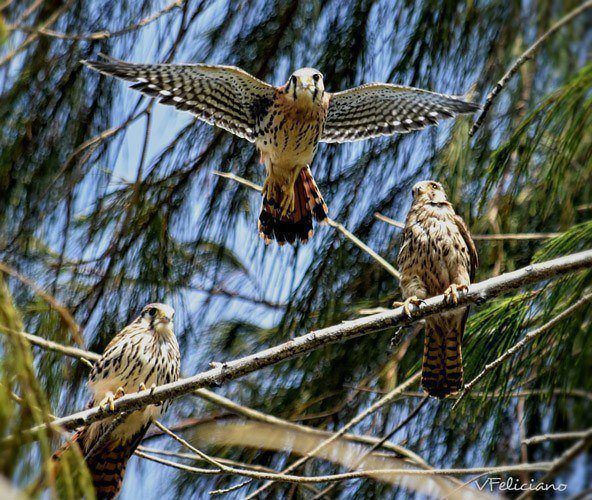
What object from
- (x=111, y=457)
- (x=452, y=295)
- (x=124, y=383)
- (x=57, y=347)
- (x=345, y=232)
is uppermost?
(x=345, y=232)

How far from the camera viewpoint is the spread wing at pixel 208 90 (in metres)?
2.79

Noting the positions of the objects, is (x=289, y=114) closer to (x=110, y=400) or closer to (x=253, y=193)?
(x=253, y=193)

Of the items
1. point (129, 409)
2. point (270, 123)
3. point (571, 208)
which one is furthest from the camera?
point (270, 123)

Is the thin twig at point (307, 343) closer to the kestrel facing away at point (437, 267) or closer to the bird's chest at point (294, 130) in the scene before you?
the kestrel facing away at point (437, 267)

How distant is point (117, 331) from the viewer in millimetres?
2814

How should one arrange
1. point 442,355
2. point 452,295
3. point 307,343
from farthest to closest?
point 442,355 < point 452,295 < point 307,343

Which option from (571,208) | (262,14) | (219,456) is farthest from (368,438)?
(262,14)

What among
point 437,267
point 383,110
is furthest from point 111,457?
point 383,110

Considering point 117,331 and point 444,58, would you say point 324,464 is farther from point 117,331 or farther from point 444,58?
point 444,58

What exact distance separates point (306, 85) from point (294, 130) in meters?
0.35

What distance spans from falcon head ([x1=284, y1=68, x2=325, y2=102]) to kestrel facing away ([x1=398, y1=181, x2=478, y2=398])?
0.53 metres

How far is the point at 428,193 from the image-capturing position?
108 inches

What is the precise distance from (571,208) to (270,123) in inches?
50.9

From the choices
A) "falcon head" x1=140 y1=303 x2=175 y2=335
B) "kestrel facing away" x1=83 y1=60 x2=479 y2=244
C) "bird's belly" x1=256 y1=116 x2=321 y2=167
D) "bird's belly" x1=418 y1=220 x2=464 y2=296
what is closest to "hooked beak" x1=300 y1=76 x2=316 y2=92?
"kestrel facing away" x1=83 y1=60 x2=479 y2=244
